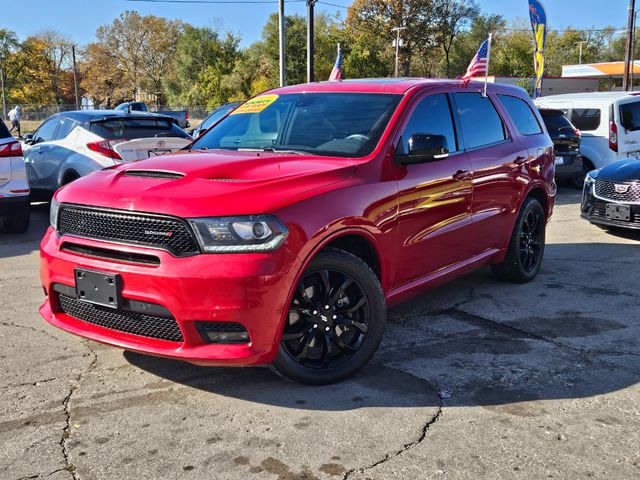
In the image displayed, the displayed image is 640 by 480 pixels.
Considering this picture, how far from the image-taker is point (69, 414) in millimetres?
3336

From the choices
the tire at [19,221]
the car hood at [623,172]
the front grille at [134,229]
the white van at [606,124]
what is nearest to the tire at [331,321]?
the front grille at [134,229]

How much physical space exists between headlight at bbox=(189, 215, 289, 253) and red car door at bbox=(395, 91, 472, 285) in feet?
3.97

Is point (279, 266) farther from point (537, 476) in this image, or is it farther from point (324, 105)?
point (324, 105)

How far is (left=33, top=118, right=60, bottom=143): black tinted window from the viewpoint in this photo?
980 cm

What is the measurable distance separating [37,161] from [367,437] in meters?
8.37

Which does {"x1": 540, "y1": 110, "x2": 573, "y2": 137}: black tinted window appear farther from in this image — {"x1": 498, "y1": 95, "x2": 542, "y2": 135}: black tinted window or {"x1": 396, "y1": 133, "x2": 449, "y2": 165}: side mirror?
{"x1": 396, "y1": 133, "x2": 449, "y2": 165}: side mirror

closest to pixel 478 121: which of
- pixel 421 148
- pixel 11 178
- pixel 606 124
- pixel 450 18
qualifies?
pixel 421 148

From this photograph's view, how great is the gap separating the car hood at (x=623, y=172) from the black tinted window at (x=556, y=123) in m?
3.57

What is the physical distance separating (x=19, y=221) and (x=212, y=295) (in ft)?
20.5

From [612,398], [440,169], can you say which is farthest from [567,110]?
[612,398]

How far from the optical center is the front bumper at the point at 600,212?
7.91m

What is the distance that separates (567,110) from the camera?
13.2 meters

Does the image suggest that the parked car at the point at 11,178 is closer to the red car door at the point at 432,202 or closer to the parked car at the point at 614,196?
the red car door at the point at 432,202

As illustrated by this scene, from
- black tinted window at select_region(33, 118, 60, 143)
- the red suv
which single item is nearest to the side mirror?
the red suv
